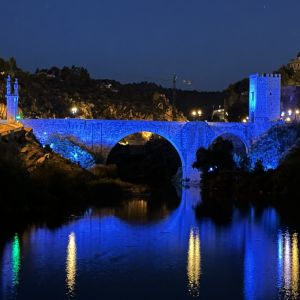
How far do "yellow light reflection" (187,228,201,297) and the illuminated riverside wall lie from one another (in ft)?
69.3

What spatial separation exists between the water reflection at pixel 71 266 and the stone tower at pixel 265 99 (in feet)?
101

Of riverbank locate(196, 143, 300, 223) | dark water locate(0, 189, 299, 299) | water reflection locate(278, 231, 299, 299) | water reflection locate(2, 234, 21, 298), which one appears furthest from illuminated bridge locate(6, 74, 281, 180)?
water reflection locate(2, 234, 21, 298)

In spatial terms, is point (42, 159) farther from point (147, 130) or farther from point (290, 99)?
point (290, 99)

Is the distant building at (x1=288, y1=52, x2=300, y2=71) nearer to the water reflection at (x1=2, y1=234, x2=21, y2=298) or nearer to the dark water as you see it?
the dark water

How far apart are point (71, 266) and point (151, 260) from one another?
116 inches

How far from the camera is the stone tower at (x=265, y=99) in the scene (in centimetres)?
5569

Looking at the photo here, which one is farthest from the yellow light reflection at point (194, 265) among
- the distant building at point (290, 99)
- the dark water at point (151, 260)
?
the distant building at point (290, 99)

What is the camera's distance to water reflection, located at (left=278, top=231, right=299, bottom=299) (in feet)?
66.8

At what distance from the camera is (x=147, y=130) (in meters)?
53.4

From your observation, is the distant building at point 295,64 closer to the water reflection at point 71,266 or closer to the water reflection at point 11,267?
the water reflection at point 71,266

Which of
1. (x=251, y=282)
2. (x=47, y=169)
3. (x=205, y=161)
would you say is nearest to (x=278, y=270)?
(x=251, y=282)

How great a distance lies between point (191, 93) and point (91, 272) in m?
89.8

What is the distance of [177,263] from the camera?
23750mm

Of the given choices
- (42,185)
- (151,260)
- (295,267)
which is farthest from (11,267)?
(42,185)
